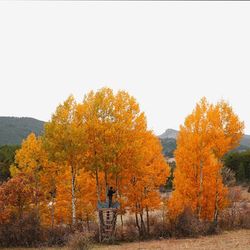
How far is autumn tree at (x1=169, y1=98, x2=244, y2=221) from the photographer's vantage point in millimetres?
28500

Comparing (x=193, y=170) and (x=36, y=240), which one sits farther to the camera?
(x=193, y=170)

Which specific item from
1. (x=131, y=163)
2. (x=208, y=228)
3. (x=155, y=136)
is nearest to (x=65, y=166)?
(x=131, y=163)

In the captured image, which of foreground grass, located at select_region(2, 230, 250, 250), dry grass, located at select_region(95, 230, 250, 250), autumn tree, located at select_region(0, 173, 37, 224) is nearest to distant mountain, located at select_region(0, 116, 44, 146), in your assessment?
autumn tree, located at select_region(0, 173, 37, 224)

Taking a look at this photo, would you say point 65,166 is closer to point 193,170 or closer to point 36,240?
point 36,240

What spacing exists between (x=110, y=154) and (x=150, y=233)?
7.59 metres

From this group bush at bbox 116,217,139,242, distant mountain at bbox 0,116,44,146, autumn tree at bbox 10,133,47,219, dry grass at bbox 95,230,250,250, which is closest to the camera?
dry grass at bbox 95,230,250,250

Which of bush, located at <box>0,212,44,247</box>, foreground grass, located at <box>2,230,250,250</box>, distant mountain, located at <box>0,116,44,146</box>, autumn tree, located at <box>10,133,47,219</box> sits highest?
distant mountain, located at <box>0,116,44,146</box>

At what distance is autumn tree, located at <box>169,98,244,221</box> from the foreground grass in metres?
2.75

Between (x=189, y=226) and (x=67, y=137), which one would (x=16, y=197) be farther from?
(x=189, y=226)

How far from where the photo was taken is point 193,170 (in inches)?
1153

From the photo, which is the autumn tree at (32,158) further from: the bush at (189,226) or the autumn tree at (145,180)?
the bush at (189,226)

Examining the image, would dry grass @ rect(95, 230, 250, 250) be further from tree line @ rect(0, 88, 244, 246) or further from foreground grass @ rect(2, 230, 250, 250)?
tree line @ rect(0, 88, 244, 246)

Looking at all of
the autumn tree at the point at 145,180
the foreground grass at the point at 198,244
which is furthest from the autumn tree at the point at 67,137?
the foreground grass at the point at 198,244

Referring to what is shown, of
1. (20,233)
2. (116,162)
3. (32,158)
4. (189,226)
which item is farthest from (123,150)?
(20,233)
